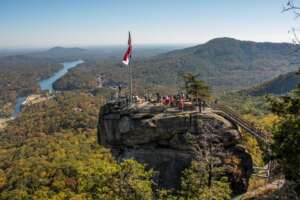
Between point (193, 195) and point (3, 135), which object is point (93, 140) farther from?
point (193, 195)

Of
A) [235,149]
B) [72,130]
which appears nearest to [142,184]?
[235,149]

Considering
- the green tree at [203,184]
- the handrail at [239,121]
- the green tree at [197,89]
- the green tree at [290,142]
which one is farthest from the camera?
the green tree at [197,89]

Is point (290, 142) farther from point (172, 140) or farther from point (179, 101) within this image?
point (179, 101)

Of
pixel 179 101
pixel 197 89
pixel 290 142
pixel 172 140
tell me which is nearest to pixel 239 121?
pixel 197 89

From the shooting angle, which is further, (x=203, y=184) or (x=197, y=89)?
(x=197, y=89)

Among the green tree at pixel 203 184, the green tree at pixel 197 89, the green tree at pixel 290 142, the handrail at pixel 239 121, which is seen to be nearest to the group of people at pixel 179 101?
Result: the green tree at pixel 197 89

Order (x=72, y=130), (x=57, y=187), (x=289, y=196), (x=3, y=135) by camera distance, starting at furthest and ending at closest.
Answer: (x=3, y=135) → (x=72, y=130) → (x=57, y=187) → (x=289, y=196)

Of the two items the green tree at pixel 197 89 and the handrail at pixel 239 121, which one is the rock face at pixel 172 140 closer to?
the handrail at pixel 239 121

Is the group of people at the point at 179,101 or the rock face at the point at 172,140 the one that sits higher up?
the group of people at the point at 179,101

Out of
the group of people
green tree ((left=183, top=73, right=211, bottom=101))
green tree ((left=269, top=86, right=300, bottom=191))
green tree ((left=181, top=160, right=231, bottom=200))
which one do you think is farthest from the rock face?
green tree ((left=269, top=86, right=300, bottom=191))
